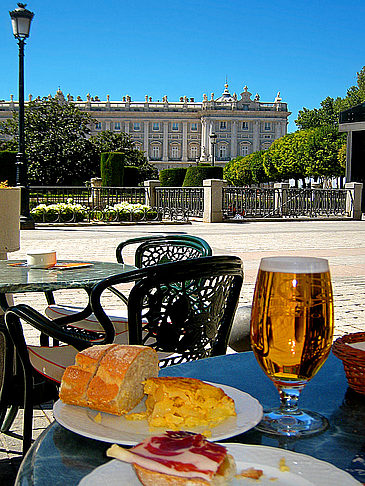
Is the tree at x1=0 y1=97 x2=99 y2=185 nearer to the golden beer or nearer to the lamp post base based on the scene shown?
the lamp post base

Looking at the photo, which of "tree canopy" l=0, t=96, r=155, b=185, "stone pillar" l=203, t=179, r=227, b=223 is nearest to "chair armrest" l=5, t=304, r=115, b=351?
"stone pillar" l=203, t=179, r=227, b=223

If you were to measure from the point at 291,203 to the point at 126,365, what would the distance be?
83.9 feet

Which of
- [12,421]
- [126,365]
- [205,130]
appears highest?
[205,130]

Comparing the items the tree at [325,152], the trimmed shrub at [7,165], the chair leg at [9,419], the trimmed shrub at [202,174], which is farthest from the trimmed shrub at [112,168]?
the tree at [325,152]

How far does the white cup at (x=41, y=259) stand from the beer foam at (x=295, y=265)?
2637 mm

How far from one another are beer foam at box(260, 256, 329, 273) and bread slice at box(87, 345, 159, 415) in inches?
11.1

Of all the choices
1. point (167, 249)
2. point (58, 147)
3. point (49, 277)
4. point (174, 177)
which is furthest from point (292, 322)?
point (58, 147)

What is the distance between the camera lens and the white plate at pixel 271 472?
2.33 ft

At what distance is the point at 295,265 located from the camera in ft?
3.16

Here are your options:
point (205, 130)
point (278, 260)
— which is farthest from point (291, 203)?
point (205, 130)

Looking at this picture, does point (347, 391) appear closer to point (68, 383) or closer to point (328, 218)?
point (68, 383)

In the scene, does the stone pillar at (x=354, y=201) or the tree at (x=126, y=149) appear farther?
the tree at (x=126, y=149)

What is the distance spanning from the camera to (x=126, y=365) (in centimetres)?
103

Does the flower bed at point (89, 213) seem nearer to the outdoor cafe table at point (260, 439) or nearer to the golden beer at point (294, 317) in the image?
the outdoor cafe table at point (260, 439)
